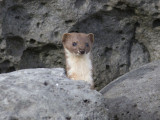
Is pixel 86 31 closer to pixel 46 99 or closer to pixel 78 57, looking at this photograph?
pixel 78 57

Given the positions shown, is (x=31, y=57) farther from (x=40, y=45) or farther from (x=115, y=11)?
(x=115, y=11)

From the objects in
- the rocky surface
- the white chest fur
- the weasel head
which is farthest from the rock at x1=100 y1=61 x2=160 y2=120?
the rocky surface

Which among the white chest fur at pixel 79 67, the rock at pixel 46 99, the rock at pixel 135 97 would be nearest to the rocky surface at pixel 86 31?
the rock at pixel 135 97

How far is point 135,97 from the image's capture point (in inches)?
221

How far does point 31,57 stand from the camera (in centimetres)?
710

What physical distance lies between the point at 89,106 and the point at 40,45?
119 inches

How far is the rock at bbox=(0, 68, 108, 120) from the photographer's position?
154 inches

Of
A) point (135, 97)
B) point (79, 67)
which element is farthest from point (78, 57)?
point (135, 97)

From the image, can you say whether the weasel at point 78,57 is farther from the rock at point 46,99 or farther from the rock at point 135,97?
the rock at point 46,99

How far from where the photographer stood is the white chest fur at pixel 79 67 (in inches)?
225

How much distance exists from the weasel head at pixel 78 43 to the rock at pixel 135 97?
2.33ft

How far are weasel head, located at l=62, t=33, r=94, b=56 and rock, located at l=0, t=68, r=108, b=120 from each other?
4.54 feet

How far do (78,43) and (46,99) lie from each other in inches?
73.9

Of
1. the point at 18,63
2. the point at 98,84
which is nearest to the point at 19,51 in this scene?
the point at 18,63
